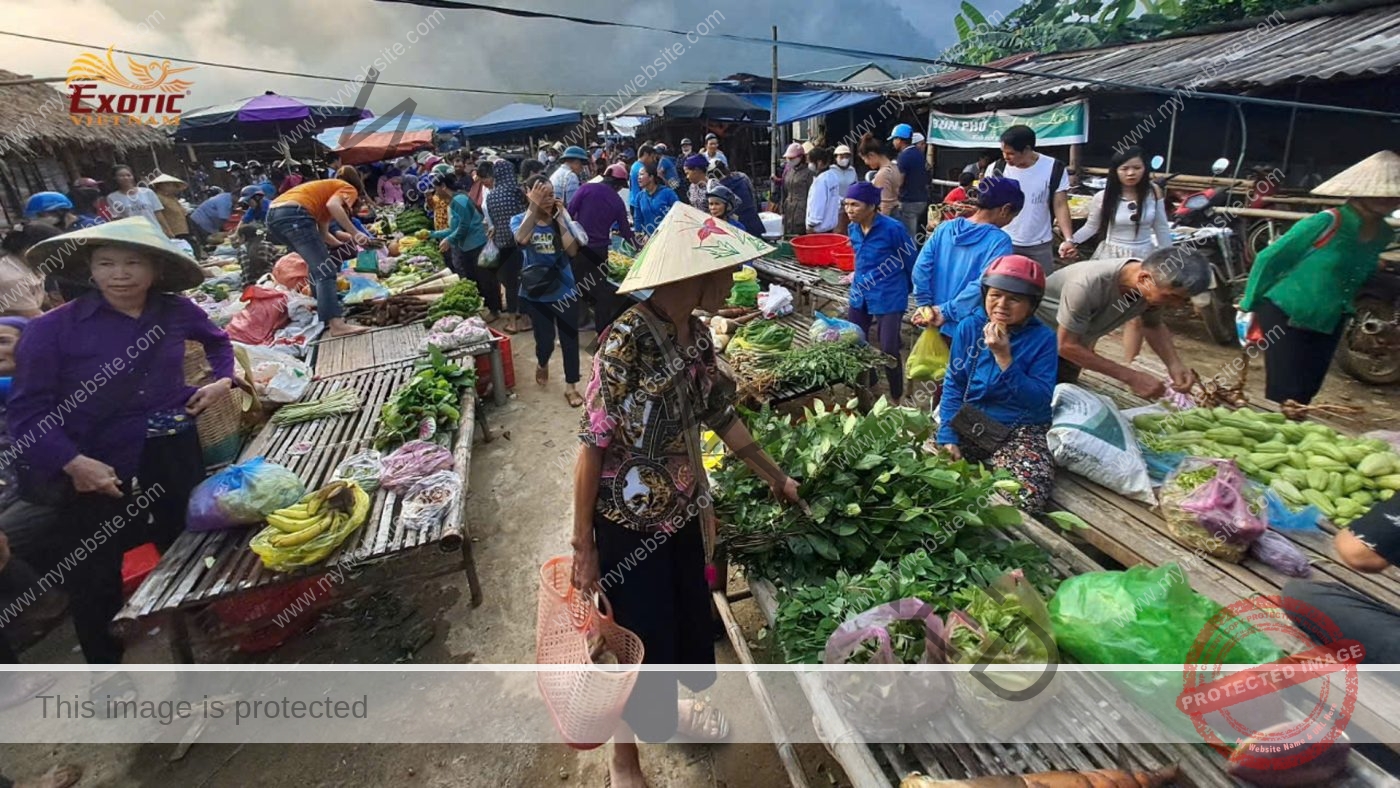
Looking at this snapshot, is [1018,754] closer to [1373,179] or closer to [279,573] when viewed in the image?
[279,573]

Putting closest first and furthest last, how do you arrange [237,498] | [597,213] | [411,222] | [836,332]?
[237,498], [836,332], [597,213], [411,222]

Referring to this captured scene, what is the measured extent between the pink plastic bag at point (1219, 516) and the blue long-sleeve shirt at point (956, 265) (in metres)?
1.49

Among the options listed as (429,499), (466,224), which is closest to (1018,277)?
(429,499)

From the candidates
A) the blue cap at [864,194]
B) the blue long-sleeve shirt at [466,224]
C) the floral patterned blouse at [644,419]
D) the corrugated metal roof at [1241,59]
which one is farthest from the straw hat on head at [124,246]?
the corrugated metal roof at [1241,59]

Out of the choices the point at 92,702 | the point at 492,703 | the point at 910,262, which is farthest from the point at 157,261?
the point at 910,262

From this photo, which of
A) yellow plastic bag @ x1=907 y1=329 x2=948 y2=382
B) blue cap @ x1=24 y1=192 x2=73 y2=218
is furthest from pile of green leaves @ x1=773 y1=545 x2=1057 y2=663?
blue cap @ x1=24 y1=192 x2=73 y2=218

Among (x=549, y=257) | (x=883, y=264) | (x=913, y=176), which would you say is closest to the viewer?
(x=883, y=264)

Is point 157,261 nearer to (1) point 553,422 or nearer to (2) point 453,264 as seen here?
(1) point 553,422

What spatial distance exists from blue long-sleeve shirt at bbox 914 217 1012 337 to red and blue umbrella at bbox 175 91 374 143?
14.1m

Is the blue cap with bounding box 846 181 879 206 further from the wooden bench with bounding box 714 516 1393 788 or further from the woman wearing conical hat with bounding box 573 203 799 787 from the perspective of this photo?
the wooden bench with bounding box 714 516 1393 788

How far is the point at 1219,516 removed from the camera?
237 cm

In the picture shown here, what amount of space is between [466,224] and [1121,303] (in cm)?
714

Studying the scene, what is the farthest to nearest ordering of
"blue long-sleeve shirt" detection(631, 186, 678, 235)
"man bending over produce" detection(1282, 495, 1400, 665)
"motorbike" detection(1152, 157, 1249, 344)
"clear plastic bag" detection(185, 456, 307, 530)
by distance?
"blue long-sleeve shirt" detection(631, 186, 678, 235) → "motorbike" detection(1152, 157, 1249, 344) → "clear plastic bag" detection(185, 456, 307, 530) → "man bending over produce" detection(1282, 495, 1400, 665)

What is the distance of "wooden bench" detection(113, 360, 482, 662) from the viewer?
2748 millimetres
